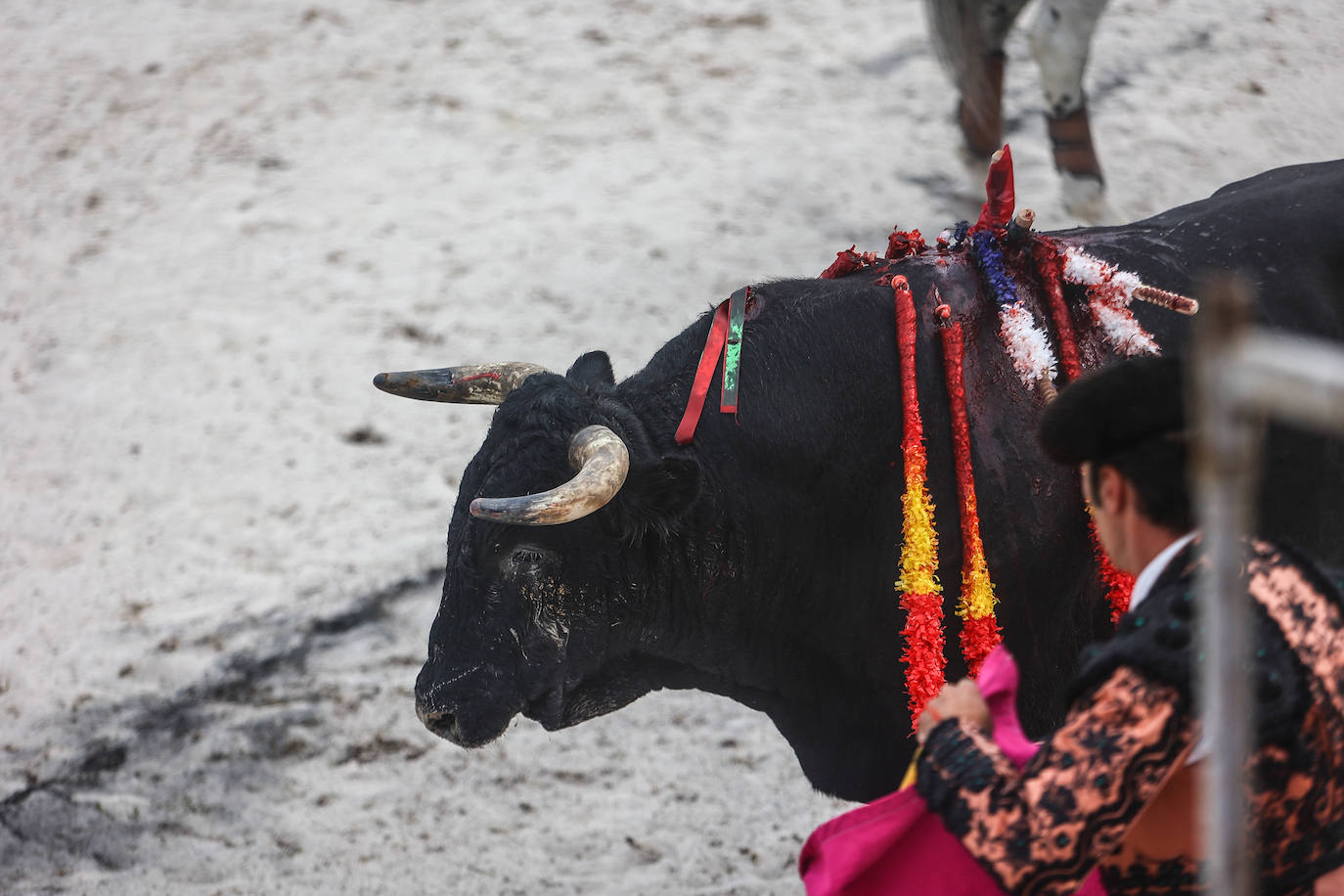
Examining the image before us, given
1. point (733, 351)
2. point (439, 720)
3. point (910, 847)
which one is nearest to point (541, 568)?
point (439, 720)

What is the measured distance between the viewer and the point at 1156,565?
1.76m

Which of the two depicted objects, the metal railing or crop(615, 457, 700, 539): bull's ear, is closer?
the metal railing

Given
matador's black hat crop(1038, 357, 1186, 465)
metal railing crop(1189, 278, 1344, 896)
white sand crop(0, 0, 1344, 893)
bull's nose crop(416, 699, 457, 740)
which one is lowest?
white sand crop(0, 0, 1344, 893)

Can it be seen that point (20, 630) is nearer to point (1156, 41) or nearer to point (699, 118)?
point (699, 118)

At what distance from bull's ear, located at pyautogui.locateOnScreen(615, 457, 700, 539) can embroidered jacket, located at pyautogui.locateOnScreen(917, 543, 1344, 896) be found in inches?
46.5

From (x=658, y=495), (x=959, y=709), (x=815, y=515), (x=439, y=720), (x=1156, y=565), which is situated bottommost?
(x=439, y=720)

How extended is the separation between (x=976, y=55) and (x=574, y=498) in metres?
4.48

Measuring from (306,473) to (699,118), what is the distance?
3462 mm

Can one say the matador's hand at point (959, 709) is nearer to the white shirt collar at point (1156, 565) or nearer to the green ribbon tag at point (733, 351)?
the white shirt collar at point (1156, 565)

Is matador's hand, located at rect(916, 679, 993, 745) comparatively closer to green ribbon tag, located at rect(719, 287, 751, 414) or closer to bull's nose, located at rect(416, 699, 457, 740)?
green ribbon tag, located at rect(719, 287, 751, 414)

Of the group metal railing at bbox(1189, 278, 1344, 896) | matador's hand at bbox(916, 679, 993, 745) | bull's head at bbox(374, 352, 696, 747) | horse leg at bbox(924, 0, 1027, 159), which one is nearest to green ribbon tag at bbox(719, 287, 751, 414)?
bull's head at bbox(374, 352, 696, 747)

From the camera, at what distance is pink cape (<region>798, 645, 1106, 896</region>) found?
2105mm

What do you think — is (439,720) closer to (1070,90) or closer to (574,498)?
(574,498)

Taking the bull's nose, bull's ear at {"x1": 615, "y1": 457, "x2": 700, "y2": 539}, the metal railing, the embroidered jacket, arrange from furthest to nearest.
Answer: the bull's nose, bull's ear at {"x1": 615, "y1": 457, "x2": 700, "y2": 539}, the embroidered jacket, the metal railing
